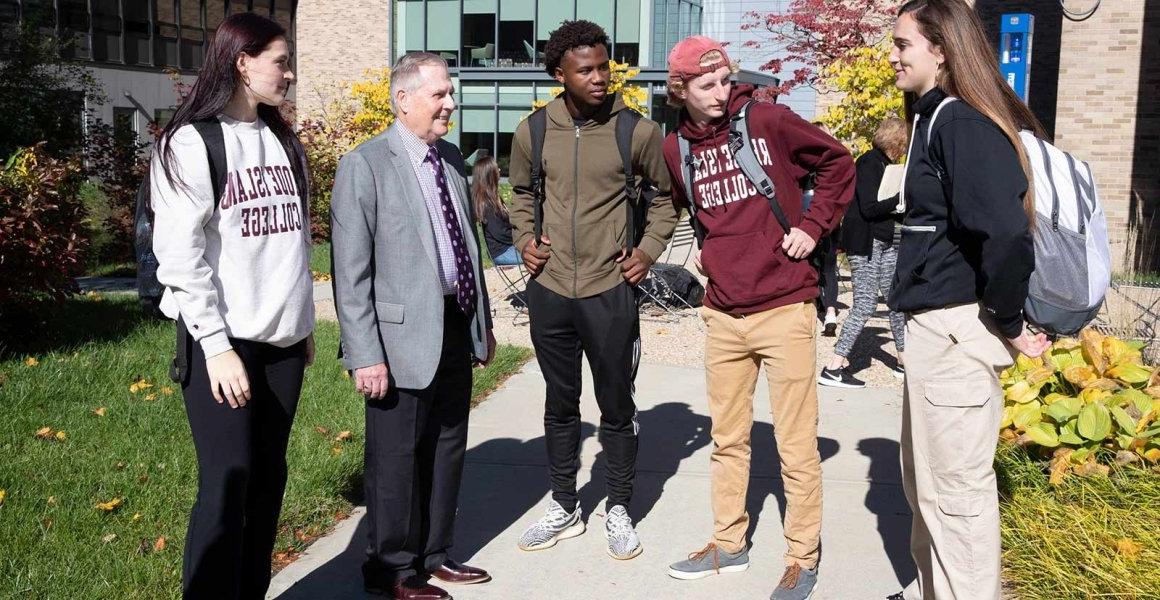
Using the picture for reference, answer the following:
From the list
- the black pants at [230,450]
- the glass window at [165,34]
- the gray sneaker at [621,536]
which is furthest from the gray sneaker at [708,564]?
the glass window at [165,34]

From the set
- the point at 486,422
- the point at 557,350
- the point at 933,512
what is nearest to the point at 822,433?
the point at 486,422

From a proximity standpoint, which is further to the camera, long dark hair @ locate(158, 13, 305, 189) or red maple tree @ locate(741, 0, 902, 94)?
red maple tree @ locate(741, 0, 902, 94)

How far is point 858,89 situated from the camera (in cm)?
1286

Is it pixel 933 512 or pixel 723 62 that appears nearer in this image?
pixel 933 512

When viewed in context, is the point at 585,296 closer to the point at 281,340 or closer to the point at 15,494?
the point at 281,340

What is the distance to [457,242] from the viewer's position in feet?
13.0

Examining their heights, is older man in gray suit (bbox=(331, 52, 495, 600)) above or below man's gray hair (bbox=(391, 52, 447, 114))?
below

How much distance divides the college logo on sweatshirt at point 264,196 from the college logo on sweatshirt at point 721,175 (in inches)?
60.5

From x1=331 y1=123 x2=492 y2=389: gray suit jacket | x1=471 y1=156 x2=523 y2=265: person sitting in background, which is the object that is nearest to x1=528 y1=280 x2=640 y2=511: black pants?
x1=331 y1=123 x2=492 y2=389: gray suit jacket

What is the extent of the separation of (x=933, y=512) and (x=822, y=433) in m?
3.00

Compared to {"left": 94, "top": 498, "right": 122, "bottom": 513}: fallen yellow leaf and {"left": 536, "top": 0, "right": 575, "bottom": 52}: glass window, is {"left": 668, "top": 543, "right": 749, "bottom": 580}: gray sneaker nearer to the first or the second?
{"left": 94, "top": 498, "right": 122, "bottom": 513}: fallen yellow leaf

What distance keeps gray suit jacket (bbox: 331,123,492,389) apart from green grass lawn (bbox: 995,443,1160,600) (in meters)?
2.35

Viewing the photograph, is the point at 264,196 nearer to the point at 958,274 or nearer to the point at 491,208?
the point at 958,274

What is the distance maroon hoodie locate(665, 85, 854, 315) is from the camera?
4020 millimetres
